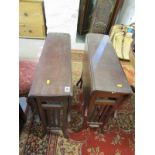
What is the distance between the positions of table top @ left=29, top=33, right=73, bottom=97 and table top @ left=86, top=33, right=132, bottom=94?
19 cm

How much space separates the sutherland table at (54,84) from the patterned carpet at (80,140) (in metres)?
0.12

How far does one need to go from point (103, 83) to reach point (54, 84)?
1.12 ft

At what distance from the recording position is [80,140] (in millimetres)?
1450

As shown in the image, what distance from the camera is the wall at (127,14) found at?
2400 millimetres

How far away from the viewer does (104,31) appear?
259 cm

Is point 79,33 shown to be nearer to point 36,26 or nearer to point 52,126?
point 36,26

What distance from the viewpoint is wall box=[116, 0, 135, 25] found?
240cm

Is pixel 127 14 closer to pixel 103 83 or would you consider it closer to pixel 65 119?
pixel 103 83

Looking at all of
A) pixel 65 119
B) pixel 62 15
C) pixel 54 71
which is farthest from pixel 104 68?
pixel 62 15

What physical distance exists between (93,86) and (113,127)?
73 centimetres

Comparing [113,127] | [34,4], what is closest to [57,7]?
[34,4]

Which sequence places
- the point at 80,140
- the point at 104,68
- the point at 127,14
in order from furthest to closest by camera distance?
the point at 127,14 < the point at 80,140 < the point at 104,68

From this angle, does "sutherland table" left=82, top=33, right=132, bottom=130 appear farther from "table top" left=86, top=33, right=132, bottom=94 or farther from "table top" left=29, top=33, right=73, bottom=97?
"table top" left=29, top=33, right=73, bottom=97
